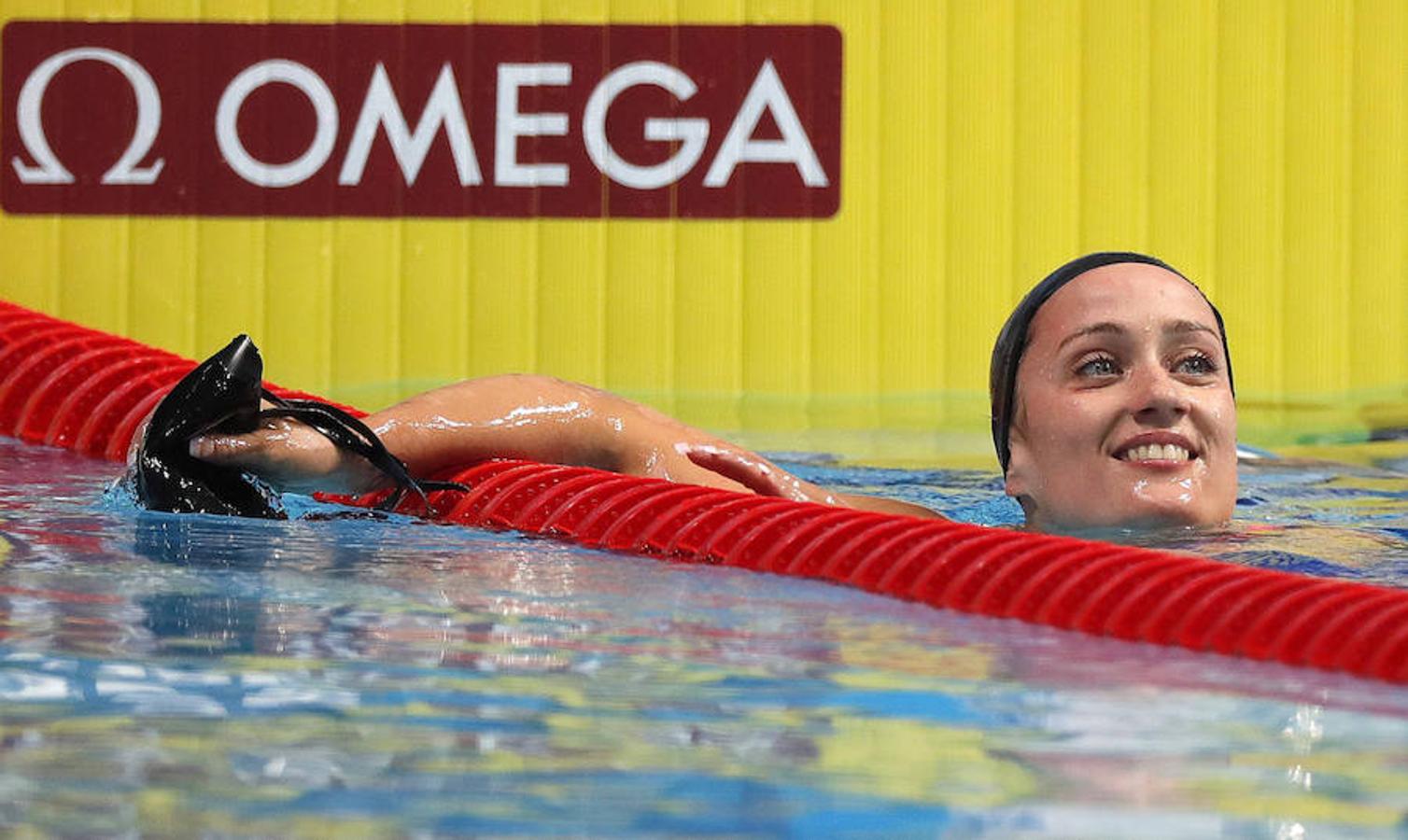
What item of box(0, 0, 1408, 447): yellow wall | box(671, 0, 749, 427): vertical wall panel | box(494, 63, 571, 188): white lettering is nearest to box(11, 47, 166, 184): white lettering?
box(0, 0, 1408, 447): yellow wall

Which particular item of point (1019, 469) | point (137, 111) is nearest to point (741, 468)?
point (1019, 469)

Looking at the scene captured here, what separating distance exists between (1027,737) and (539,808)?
1.28 ft

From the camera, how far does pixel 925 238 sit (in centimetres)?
522

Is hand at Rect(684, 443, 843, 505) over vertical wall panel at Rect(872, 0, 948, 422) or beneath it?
beneath

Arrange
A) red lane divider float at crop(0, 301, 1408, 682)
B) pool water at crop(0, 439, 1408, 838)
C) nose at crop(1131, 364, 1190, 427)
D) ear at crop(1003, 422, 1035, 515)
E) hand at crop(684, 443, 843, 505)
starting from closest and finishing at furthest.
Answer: pool water at crop(0, 439, 1408, 838) < red lane divider float at crop(0, 301, 1408, 682) < nose at crop(1131, 364, 1190, 427) < ear at crop(1003, 422, 1035, 515) < hand at crop(684, 443, 843, 505)

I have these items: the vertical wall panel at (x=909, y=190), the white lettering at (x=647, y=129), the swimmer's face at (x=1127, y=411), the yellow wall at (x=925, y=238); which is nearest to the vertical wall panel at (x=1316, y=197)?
the yellow wall at (x=925, y=238)

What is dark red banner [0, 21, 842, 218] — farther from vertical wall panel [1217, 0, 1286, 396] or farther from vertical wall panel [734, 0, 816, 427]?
vertical wall panel [1217, 0, 1286, 396]

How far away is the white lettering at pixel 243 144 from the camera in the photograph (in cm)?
523

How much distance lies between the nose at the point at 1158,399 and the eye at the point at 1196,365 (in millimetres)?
51

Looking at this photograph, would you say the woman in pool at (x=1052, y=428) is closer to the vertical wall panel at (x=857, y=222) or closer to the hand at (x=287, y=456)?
the hand at (x=287, y=456)

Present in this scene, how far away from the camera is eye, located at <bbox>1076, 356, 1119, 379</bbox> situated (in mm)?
2701

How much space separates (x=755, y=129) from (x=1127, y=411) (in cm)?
271

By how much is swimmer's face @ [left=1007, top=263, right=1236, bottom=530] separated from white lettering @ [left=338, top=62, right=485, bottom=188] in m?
2.72

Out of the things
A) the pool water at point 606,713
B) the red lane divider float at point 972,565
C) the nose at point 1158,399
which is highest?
the nose at point 1158,399
